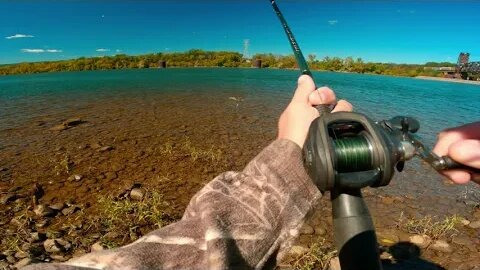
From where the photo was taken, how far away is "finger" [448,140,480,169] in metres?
1.29

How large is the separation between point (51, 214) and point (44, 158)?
3.80 meters

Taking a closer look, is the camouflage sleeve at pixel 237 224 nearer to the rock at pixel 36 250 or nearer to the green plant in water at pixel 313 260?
the green plant in water at pixel 313 260

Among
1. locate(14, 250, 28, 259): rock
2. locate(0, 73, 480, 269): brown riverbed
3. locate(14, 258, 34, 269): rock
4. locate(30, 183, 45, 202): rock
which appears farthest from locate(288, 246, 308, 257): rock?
locate(30, 183, 45, 202): rock

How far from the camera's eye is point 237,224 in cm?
145

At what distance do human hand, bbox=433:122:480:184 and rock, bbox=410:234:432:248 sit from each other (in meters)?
4.63

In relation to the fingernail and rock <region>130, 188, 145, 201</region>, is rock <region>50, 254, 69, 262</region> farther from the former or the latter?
the fingernail

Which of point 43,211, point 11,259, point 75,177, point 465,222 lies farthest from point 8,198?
point 465,222

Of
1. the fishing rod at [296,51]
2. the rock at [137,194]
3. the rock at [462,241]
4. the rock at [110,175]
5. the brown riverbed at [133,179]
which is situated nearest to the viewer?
the fishing rod at [296,51]

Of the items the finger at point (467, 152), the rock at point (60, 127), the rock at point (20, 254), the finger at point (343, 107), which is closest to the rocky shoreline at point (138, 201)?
the rock at point (20, 254)

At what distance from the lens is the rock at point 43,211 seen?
5.93 m

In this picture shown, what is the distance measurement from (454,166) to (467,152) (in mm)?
108

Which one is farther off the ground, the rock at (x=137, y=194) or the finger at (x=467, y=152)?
the finger at (x=467, y=152)

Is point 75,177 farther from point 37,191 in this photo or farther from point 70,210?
point 70,210

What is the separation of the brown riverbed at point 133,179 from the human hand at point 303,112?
3686 millimetres
